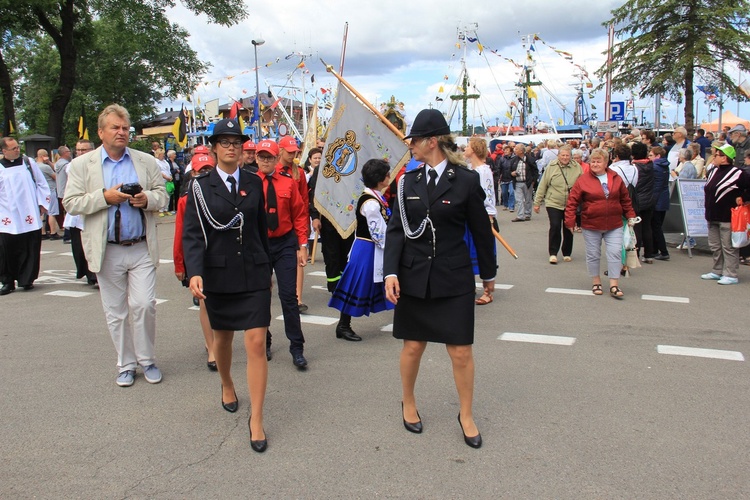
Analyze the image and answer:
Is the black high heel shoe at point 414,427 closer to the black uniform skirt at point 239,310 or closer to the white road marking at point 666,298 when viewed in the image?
the black uniform skirt at point 239,310

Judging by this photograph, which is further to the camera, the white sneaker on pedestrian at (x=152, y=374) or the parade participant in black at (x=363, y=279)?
the parade participant in black at (x=363, y=279)

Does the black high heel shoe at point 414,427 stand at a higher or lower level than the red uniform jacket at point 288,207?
lower

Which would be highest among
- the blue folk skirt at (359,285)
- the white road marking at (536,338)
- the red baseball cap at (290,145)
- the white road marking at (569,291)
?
the red baseball cap at (290,145)

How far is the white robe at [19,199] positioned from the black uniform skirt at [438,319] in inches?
254

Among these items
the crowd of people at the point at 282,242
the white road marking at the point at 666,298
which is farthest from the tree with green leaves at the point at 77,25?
the white road marking at the point at 666,298

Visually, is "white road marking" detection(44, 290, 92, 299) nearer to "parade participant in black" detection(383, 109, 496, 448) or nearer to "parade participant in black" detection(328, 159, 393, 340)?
"parade participant in black" detection(328, 159, 393, 340)

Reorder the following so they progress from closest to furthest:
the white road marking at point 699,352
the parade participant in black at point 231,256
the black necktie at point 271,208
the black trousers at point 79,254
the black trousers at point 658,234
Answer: the parade participant in black at point 231,256
the black necktie at point 271,208
the white road marking at point 699,352
the black trousers at point 79,254
the black trousers at point 658,234

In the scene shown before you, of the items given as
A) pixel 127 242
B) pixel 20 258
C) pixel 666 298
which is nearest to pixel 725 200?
pixel 666 298

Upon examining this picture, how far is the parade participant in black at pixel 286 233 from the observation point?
5.25 m

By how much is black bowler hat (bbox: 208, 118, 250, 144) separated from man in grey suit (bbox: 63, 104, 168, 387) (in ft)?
3.72

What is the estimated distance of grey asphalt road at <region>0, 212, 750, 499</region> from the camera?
331 cm

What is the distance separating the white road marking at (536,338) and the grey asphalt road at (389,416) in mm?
41

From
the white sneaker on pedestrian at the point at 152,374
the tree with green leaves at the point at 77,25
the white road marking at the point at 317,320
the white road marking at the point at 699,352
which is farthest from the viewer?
the tree with green leaves at the point at 77,25

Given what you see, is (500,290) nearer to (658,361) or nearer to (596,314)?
(596,314)
